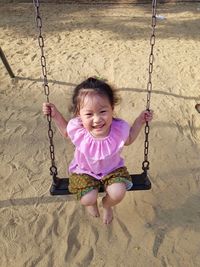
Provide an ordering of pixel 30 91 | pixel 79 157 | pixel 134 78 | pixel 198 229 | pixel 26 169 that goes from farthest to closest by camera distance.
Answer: pixel 134 78, pixel 30 91, pixel 26 169, pixel 198 229, pixel 79 157

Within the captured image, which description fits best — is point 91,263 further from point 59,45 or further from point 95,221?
point 59,45

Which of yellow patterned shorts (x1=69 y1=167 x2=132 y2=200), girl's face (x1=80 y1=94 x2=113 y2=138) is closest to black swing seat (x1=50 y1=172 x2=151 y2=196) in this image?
yellow patterned shorts (x1=69 y1=167 x2=132 y2=200)

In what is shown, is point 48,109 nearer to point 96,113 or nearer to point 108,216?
point 96,113

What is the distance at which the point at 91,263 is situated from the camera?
2.54 metres

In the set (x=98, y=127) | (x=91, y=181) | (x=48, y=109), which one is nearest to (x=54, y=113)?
(x=48, y=109)

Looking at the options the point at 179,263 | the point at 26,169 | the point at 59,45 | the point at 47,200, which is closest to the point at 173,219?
the point at 179,263

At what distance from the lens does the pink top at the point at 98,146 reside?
2.40 metres

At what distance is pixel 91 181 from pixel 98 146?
0.23 meters

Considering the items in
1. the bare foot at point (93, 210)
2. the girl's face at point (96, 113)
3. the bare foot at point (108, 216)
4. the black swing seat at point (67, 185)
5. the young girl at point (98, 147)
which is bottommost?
the bare foot at point (108, 216)

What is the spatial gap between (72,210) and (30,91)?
82.6 inches

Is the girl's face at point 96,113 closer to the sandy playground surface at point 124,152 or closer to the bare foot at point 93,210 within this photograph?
the bare foot at point 93,210

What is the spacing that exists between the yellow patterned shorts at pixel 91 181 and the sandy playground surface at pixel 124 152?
48 cm

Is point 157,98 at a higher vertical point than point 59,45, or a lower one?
lower

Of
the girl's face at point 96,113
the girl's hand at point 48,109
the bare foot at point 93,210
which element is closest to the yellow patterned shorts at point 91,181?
the bare foot at point 93,210
